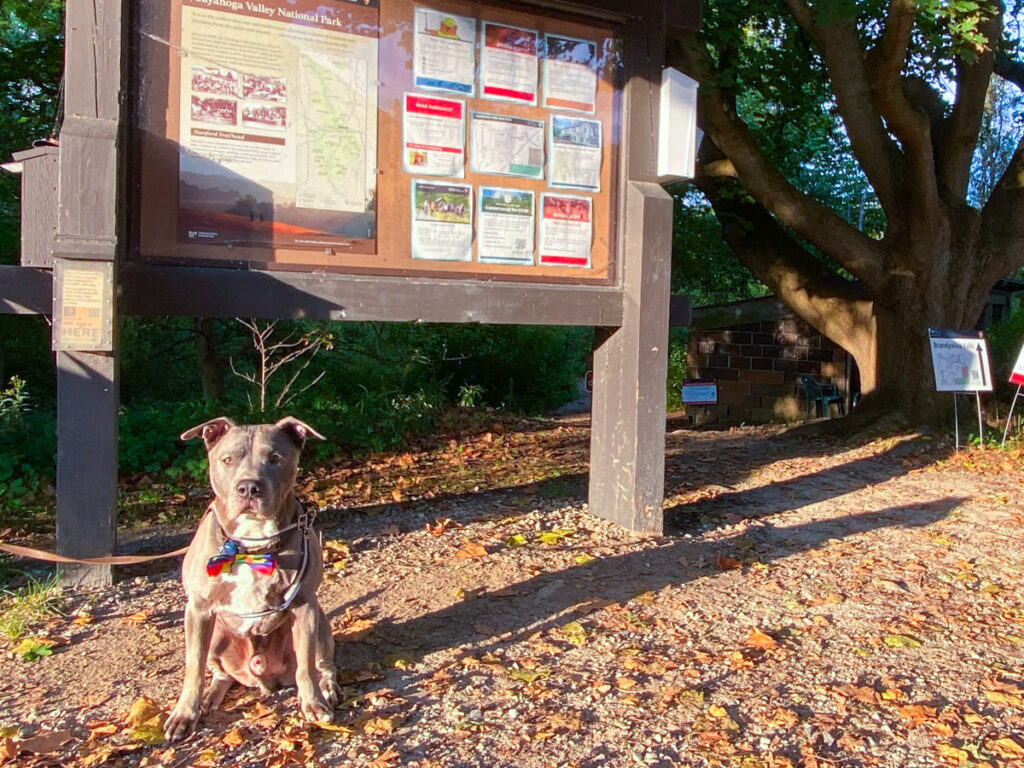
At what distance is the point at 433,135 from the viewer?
5.38 metres

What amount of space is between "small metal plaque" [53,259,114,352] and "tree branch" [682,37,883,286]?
239 inches

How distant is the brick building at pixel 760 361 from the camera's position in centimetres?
1448

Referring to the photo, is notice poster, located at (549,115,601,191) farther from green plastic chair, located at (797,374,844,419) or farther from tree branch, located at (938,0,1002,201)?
green plastic chair, located at (797,374,844,419)

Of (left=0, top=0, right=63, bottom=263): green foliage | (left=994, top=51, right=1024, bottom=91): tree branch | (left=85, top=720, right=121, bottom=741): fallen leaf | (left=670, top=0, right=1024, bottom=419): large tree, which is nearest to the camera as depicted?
(left=85, top=720, right=121, bottom=741): fallen leaf

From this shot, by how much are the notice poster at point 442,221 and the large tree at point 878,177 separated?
12.6 ft

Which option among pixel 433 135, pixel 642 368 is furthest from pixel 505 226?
pixel 642 368

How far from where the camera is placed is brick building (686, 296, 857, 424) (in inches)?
570

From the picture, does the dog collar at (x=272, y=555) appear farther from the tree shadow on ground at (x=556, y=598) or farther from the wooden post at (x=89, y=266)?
the wooden post at (x=89, y=266)

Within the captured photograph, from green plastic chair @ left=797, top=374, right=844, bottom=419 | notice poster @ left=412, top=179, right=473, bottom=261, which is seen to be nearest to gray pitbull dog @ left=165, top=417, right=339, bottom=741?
notice poster @ left=412, top=179, right=473, bottom=261

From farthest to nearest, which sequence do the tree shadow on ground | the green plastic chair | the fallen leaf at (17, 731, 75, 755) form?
the green plastic chair < the tree shadow on ground < the fallen leaf at (17, 731, 75, 755)

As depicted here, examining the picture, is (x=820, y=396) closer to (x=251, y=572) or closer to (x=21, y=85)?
(x=21, y=85)

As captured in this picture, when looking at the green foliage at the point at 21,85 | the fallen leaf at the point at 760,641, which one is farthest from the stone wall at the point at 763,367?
the green foliage at the point at 21,85

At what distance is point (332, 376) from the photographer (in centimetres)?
1104

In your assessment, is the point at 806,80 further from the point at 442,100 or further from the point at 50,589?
the point at 50,589
